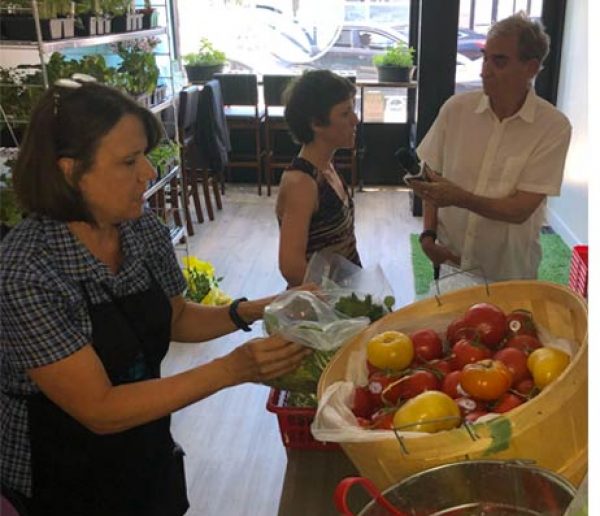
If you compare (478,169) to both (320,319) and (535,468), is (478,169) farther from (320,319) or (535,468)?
(535,468)

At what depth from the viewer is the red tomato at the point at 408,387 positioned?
41.7 inches

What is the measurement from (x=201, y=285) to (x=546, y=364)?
2829 mm

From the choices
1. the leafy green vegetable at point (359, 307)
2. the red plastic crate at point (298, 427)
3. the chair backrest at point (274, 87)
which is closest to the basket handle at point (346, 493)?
the leafy green vegetable at point (359, 307)

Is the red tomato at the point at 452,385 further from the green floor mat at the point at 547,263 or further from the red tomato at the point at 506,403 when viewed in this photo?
the green floor mat at the point at 547,263

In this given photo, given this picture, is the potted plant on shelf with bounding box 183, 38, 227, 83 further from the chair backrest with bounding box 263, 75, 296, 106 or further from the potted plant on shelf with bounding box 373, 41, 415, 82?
the potted plant on shelf with bounding box 373, 41, 415, 82

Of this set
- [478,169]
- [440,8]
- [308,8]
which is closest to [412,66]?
[440,8]

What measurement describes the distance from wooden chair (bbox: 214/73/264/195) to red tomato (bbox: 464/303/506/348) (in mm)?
5079

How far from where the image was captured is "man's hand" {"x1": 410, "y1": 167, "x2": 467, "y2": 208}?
6.96ft

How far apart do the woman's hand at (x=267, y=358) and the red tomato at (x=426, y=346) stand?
216 mm

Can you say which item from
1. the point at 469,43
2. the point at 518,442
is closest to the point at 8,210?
the point at 518,442

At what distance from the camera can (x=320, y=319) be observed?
1333 millimetres

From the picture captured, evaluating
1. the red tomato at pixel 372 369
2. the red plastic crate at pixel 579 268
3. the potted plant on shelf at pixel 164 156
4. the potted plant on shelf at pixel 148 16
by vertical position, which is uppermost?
the potted plant on shelf at pixel 148 16

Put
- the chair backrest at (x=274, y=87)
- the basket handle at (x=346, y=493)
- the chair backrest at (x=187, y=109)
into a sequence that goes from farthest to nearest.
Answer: the chair backrest at (x=274, y=87), the chair backrest at (x=187, y=109), the basket handle at (x=346, y=493)
